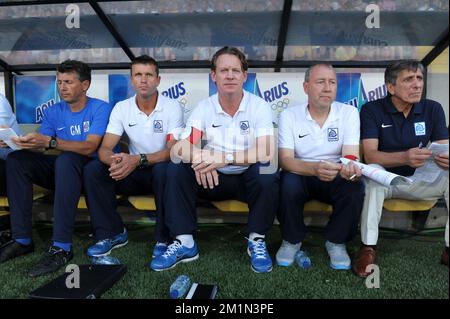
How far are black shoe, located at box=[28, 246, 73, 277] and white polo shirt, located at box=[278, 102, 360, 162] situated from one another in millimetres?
1568

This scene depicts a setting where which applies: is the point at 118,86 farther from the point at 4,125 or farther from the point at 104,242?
the point at 104,242

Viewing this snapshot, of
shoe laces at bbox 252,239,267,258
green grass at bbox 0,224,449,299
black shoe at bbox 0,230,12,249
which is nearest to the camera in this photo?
green grass at bbox 0,224,449,299

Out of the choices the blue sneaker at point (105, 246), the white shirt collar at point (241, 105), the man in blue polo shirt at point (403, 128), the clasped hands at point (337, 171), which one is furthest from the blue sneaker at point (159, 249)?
the man in blue polo shirt at point (403, 128)

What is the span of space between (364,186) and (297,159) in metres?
0.46

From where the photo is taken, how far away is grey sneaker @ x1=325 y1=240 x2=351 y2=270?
7.68 ft

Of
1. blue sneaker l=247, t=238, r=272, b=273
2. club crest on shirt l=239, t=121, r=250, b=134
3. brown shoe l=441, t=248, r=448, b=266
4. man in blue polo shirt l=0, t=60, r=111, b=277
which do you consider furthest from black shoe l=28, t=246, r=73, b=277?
brown shoe l=441, t=248, r=448, b=266

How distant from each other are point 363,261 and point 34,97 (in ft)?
10.8

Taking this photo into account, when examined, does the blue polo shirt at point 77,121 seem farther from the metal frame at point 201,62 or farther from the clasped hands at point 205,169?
the clasped hands at point 205,169

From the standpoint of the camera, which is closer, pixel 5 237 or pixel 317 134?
pixel 317 134

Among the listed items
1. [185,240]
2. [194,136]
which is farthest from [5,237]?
[194,136]

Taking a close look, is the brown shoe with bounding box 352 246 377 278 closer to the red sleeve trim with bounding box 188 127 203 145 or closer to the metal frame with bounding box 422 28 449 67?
the red sleeve trim with bounding box 188 127 203 145

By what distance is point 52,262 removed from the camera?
2334 mm

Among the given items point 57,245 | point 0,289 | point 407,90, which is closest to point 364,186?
point 407,90

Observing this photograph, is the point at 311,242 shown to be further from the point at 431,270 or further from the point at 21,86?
the point at 21,86
